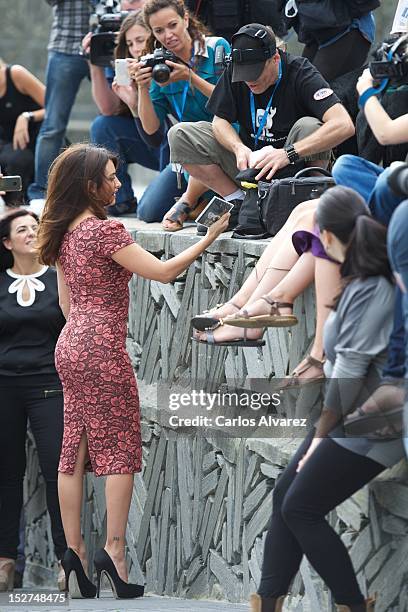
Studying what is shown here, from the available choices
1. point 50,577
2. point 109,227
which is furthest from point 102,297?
point 50,577

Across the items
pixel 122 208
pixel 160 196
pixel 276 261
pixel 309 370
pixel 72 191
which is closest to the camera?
pixel 309 370

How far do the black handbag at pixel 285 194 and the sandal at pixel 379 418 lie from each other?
1.40 metres

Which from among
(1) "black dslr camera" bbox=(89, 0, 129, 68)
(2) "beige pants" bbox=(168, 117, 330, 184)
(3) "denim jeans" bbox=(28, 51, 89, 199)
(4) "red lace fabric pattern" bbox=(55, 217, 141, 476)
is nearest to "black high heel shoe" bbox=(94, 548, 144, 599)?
(4) "red lace fabric pattern" bbox=(55, 217, 141, 476)

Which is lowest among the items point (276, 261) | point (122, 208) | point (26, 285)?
point (26, 285)

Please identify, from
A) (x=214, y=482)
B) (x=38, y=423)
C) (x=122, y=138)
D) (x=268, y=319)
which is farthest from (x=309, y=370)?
(x=122, y=138)

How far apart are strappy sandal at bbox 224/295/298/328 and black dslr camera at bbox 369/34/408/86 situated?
0.94 m

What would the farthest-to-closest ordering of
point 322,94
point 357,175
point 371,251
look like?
point 322,94, point 357,175, point 371,251

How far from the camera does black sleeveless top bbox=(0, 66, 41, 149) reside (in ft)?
30.7

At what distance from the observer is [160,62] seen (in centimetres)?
693

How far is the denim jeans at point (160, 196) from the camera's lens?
295 inches

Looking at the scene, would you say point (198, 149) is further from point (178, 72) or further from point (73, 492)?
point (73, 492)

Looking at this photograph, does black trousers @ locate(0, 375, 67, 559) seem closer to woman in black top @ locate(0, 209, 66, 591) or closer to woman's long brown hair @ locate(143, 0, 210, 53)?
Answer: woman in black top @ locate(0, 209, 66, 591)

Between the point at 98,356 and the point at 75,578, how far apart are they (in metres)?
1.01

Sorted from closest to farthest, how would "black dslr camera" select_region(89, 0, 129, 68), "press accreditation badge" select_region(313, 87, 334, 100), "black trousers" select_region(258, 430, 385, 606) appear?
"black trousers" select_region(258, 430, 385, 606), "press accreditation badge" select_region(313, 87, 334, 100), "black dslr camera" select_region(89, 0, 129, 68)
